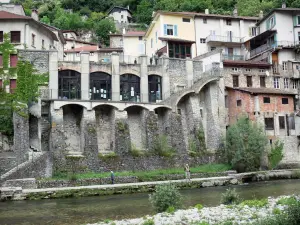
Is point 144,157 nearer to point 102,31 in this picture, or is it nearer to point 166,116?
point 166,116

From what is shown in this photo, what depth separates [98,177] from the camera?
3931 cm

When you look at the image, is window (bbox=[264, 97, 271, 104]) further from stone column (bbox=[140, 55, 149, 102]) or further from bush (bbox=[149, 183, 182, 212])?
bush (bbox=[149, 183, 182, 212])

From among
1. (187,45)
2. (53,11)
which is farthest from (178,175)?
(53,11)

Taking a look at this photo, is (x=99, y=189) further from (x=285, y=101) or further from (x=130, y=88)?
(x=285, y=101)

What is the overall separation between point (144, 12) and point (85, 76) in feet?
247

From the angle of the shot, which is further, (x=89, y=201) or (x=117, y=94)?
(x=117, y=94)

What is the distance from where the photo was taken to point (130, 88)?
51.7m

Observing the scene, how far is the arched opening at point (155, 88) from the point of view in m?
52.7

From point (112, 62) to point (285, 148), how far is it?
23.4 metres

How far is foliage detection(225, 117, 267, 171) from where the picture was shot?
152 feet

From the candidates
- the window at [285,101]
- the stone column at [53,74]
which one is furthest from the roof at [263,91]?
the stone column at [53,74]

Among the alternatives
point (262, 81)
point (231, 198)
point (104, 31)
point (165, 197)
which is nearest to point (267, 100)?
point (262, 81)

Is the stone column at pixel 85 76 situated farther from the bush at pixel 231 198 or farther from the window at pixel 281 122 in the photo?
the bush at pixel 231 198

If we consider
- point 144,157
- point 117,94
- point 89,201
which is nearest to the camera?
point 89,201
